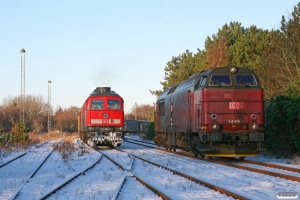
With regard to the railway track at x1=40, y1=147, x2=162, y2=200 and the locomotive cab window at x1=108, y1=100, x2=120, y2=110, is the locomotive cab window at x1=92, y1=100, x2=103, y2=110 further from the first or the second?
the railway track at x1=40, y1=147, x2=162, y2=200

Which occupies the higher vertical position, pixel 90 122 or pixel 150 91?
pixel 150 91

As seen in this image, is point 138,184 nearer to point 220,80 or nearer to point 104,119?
point 220,80

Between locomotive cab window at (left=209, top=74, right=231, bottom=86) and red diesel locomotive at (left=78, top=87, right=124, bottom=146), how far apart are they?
475 inches

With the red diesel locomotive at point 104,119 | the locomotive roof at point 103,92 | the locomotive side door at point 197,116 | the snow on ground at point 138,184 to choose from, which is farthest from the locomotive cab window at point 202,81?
the locomotive roof at point 103,92

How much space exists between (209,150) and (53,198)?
844 centimetres

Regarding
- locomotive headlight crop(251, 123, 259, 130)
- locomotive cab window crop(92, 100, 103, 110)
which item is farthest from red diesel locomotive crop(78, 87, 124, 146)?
locomotive headlight crop(251, 123, 259, 130)

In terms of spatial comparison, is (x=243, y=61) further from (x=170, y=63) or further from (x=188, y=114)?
(x=188, y=114)

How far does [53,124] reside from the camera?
347 ft

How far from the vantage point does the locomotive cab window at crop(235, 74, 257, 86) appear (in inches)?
665

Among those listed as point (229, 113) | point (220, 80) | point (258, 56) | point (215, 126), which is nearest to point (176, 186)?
point (215, 126)

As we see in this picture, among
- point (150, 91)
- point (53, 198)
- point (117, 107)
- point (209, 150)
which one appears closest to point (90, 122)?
point (117, 107)

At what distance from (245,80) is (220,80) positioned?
0.95 metres

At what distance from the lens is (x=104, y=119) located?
2780 cm

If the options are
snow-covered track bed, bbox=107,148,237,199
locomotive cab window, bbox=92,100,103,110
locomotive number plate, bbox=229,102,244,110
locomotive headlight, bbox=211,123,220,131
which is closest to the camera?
snow-covered track bed, bbox=107,148,237,199
